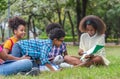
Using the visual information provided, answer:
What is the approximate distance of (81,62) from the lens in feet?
24.3

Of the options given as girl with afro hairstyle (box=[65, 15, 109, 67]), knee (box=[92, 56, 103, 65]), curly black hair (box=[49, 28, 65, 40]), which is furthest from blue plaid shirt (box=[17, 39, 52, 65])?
knee (box=[92, 56, 103, 65])

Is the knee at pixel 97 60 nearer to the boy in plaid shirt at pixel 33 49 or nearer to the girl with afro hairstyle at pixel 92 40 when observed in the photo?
the girl with afro hairstyle at pixel 92 40

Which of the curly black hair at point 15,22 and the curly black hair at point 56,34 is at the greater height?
the curly black hair at point 15,22

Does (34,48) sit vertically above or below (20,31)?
below

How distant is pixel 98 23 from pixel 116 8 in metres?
25.4

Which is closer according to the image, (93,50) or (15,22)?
(15,22)

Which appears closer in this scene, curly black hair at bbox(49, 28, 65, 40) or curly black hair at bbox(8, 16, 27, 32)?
curly black hair at bbox(49, 28, 65, 40)

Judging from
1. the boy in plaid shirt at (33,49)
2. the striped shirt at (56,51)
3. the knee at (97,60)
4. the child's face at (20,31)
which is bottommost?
the knee at (97,60)

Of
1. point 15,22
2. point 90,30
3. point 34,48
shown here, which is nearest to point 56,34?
point 34,48

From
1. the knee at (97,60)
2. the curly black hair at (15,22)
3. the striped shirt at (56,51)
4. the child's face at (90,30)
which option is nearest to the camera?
the curly black hair at (15,22)

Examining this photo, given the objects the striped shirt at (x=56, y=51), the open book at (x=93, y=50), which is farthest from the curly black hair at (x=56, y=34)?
the open book at (x=93, y=50)

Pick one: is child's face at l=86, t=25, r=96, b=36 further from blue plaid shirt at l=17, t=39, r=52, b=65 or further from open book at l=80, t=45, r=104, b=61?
blue plaid shirt at l=17, t=39, r=52, b=65

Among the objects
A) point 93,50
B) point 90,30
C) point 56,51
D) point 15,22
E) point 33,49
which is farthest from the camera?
point 90,30

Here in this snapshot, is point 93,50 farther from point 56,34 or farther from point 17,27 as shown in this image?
point 17,27
